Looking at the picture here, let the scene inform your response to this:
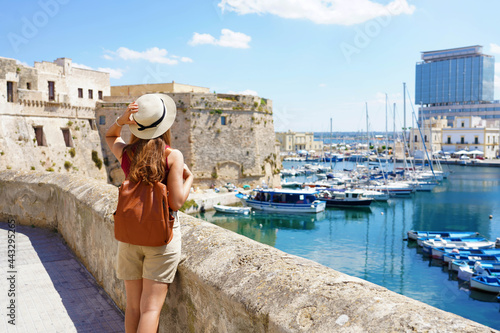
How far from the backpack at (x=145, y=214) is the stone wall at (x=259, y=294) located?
35 centimetres

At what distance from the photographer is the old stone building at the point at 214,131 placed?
26.6 metres

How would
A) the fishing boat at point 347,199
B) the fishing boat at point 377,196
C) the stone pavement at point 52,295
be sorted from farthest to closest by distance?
1. the fishing boat at point 377,196
2. the fishing boat at point 347,199
3. the stone pavement at point 52,295

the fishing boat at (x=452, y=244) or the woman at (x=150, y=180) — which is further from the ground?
the woman at (x=150, y=180)

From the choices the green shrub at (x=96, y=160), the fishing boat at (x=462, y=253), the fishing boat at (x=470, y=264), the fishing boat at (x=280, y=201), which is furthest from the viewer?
the fishing boat at (x=280, y=201)

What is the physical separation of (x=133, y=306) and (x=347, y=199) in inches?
1186

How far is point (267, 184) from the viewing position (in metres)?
30.4

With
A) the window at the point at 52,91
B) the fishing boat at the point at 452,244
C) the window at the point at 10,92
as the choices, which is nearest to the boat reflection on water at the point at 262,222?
the fishing boat at the point at 452,244

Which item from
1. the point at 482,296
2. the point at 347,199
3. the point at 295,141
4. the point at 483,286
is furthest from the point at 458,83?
the point at 482,296

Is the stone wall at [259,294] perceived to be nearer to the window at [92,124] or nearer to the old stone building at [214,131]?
the old stone building at [214,131]

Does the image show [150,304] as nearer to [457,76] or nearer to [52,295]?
[52,295]

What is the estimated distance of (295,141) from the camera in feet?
291

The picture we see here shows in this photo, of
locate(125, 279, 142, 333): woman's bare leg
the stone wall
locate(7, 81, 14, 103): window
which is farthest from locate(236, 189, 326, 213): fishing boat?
locate(125, 279, 142, 333): woman's bare leg

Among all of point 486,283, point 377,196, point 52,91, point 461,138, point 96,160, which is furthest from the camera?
point 461,138

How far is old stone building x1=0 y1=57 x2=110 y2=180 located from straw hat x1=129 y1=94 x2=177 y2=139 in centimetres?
1935
